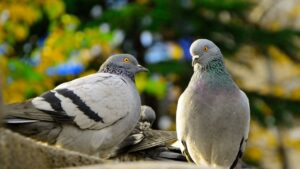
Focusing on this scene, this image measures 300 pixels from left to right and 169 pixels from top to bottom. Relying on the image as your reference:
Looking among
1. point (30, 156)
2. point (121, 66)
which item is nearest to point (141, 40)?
point (121, 66)

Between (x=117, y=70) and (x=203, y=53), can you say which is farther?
(x=117, y=70)

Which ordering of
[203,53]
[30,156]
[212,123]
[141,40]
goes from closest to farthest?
[30,156] → [212,123] → [203,53] → [141,40]

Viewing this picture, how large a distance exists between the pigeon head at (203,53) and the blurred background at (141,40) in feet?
25.6

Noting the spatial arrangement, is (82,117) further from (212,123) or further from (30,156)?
(30,156)

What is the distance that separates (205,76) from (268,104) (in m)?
10.7

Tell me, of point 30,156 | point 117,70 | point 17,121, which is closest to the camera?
point 30,156

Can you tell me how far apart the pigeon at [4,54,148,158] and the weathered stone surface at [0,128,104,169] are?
4.40 feet

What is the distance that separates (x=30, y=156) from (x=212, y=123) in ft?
6.86

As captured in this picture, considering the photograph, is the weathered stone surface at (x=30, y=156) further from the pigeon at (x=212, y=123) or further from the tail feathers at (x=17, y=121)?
the pigeon at (x=212, y=123)

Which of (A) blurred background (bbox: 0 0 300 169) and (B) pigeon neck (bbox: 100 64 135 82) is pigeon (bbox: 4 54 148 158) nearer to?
(B) pigeon neck (bbox: 100 64 135 82)

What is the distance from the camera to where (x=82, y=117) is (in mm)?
6168

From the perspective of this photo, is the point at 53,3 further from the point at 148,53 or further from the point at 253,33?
the point at 253,33

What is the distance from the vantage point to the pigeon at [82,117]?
610 centimetres

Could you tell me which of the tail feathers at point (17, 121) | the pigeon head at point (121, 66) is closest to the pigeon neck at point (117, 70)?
the pigeon head at point (121, 66)
